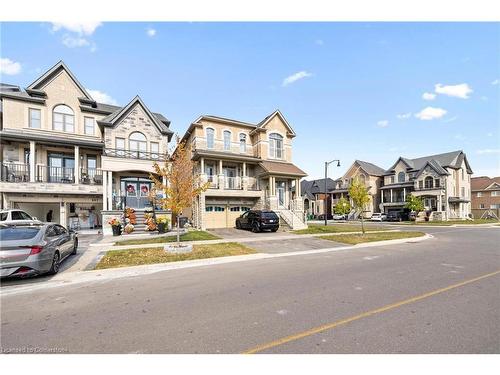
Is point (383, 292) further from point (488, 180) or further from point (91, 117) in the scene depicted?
point (488, 180)

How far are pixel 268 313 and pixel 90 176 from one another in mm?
21524

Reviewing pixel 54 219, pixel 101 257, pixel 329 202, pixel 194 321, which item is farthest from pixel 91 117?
pixel 329 202

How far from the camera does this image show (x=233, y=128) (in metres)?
26.1

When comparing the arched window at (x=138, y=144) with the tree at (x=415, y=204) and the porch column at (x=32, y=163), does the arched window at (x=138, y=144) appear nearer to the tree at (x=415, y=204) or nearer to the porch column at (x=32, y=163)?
the porch column at (x=32, y=163)

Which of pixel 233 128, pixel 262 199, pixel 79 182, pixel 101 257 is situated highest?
pixel 233 128

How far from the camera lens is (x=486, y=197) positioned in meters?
51.0

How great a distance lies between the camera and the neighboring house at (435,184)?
41.8 metres

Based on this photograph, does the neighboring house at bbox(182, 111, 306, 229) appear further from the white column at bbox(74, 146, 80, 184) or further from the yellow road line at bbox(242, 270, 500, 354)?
the yellow road line at bbox(242, 270, 500, 354)

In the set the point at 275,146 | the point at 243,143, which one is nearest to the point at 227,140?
the point at 243,143

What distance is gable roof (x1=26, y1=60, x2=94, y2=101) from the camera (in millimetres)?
19859

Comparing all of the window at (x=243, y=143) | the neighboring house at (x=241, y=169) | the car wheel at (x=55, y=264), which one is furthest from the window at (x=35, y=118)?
the window at (x=243, y=143)

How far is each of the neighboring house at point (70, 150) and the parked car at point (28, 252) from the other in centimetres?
1064

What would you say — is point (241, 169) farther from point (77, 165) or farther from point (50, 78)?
point (50, 78)

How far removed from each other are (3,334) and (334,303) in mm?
5942
